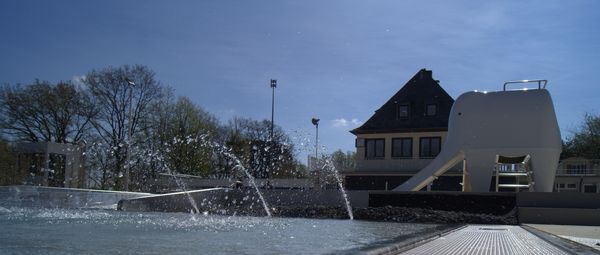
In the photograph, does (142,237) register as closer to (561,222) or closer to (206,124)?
(561,222)

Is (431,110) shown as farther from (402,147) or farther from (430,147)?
(402,147)

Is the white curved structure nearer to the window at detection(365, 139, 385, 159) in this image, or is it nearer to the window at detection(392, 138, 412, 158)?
the window at detection(392, 138, 412, 158)

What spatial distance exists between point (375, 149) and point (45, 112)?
2504 centimetres

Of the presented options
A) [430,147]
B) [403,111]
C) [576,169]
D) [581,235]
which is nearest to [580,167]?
[576,169]

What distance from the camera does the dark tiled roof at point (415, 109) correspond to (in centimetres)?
4412

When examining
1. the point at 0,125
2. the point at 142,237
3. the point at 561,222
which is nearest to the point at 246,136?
the point at 0,125

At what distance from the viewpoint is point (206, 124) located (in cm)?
5122

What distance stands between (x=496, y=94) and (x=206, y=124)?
3039 centimetres

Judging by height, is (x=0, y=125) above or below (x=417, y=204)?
above

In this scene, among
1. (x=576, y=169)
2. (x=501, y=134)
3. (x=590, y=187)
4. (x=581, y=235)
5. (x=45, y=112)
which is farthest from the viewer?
(x=576, y=169)

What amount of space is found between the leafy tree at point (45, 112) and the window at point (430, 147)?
25.0m

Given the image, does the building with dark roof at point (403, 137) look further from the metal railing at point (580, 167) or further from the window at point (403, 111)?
the metal railing at point (580, 167)

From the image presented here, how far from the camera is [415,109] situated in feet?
150

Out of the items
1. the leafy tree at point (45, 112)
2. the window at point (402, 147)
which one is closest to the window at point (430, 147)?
the window at point (402, 147)
